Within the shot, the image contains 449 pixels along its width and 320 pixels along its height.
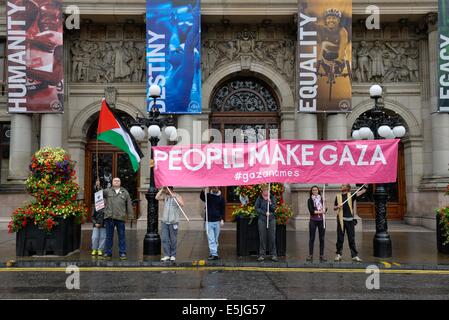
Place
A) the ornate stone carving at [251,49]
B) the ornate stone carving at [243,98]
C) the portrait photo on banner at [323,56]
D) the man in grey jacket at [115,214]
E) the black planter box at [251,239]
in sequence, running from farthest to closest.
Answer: the ornate stone carving at [243,98] → the ornate stone carving at [251,49] → the portrait photo on banner at [323,56] → the black planter box at [251,239] → the man in grey jacket at [115,214]

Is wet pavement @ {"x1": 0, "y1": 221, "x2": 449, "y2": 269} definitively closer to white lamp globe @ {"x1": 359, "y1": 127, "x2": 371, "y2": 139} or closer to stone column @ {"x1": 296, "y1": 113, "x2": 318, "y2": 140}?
white lamp globe @ {"x1": 359, "y1": 127, "x2": 371, "y2": 139}

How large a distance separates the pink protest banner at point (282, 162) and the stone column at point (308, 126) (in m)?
8.26

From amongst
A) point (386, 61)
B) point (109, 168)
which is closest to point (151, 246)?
point (109, 168)

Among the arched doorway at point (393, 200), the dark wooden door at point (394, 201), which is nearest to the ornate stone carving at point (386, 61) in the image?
the arched doorway at point (393, 200)

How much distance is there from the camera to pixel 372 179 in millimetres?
11906

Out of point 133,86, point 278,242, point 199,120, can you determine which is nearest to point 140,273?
point 278,242

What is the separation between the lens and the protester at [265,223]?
37.3 ft

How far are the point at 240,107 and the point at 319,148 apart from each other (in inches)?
423

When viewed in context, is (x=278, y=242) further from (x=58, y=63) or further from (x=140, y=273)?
(x=58, y=63)

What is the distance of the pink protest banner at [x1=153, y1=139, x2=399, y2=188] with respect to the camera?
11.8 meters

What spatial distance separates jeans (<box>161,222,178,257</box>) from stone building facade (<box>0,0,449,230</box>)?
947cm

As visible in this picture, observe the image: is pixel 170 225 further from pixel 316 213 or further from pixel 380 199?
pixel 380 199

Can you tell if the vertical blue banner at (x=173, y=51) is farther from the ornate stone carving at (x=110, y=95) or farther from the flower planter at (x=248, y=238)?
the flower planter at (x=248, y=238)

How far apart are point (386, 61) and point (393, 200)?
6.69m
